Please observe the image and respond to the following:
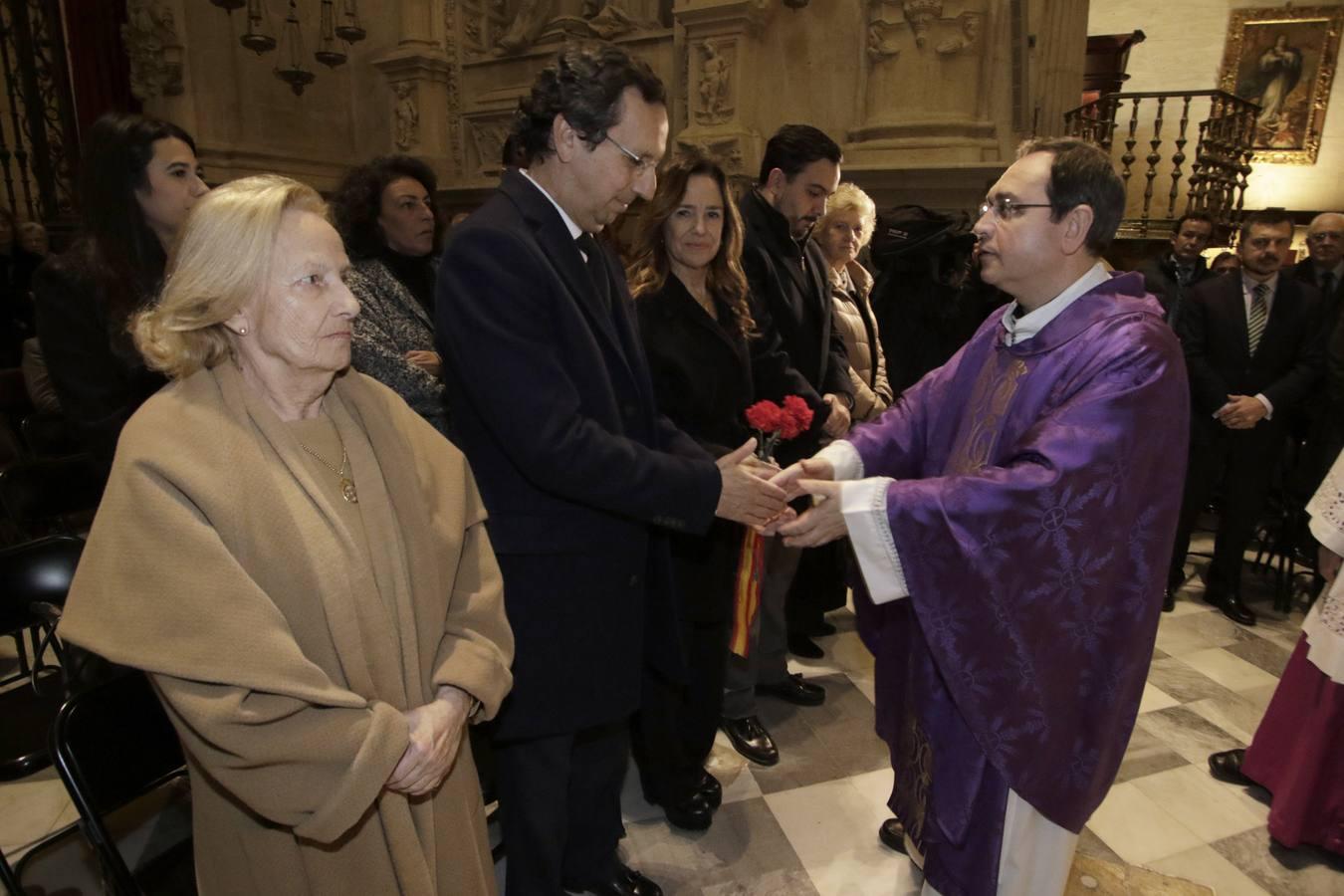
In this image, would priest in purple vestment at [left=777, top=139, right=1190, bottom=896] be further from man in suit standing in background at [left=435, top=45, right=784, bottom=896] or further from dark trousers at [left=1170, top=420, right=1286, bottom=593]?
dark trousers at [left=1170, top=420, right=1286, bottom=593]

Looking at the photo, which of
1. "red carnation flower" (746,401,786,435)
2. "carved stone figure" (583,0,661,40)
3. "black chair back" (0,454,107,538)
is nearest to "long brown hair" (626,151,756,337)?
"red carnation flower" (746,401,786,435)

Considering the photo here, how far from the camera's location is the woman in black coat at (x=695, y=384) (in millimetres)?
2285

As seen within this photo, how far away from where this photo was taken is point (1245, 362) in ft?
13.3

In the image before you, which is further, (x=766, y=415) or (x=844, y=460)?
(x=766, y=415)

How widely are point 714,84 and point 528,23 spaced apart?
2.92 metres

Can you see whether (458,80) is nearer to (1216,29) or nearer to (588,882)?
(588,882)

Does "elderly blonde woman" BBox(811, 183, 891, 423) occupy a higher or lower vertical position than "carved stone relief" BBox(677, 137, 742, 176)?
lower

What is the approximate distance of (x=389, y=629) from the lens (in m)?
1.26

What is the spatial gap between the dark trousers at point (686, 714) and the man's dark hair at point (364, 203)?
165 cm

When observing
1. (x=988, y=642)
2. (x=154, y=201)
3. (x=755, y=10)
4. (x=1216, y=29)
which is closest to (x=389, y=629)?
(x=988, y=642)

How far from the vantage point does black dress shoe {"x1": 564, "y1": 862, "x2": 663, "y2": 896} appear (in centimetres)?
207

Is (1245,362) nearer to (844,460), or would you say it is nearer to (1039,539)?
(844,460)

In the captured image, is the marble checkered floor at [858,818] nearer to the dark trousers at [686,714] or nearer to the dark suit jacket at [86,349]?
the dark trousers at [686,714]

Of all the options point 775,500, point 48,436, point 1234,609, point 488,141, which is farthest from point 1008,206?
point 488,141
